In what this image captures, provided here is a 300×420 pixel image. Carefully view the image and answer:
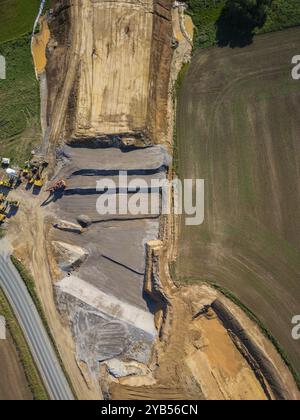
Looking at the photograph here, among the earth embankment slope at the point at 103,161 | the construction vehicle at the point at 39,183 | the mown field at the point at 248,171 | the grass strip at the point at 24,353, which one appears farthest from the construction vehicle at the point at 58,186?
the mown field at the point at 248,171

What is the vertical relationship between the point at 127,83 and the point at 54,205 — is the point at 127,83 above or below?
above

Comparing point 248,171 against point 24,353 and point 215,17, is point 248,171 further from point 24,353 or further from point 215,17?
point 24,353

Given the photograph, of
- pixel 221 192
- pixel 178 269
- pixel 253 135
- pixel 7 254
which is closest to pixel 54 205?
pixel 7 254

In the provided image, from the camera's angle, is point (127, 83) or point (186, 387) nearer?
point (186, 387)

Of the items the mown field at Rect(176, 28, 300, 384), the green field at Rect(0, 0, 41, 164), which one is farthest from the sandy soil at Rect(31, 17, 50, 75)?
the mown field at Rect(176, 28, 300, 384)

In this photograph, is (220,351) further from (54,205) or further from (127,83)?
(127,83)

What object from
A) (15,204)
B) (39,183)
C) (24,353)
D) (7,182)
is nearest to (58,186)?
(39,183)

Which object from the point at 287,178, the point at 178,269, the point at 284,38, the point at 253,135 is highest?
the point at 284,38

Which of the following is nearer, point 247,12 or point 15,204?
point 247,12
